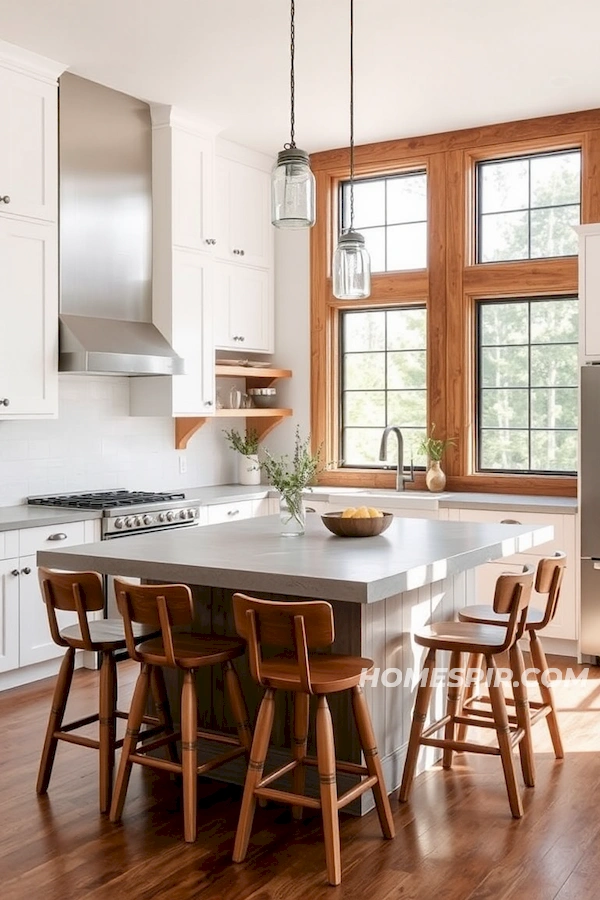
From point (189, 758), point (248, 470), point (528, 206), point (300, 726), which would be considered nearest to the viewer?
point (189, 758)

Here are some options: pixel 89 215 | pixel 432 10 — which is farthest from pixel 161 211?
pixel 432 10

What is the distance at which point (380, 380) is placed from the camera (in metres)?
6.92

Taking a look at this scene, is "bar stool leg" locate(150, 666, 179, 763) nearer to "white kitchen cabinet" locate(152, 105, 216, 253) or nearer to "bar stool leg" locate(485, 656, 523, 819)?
"bar stool leg" locate(485, 656, 523, 819)

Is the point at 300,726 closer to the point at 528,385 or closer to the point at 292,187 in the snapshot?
the point at 292,187

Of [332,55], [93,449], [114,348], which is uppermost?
[332,55]

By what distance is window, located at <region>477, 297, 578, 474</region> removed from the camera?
622 centimetres

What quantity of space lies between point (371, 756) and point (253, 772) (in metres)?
0.38

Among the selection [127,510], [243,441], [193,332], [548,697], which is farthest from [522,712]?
[243,441]

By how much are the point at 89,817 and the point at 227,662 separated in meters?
0.69

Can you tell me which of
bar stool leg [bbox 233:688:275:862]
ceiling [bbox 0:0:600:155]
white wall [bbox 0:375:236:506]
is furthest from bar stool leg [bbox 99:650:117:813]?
ceiling [bbox 0:0:600:155]

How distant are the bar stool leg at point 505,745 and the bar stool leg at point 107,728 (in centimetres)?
129

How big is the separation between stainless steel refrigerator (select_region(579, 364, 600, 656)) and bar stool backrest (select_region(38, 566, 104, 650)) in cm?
300

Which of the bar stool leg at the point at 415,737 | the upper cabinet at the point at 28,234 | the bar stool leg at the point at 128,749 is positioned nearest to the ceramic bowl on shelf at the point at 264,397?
the upper cabinet at the point at 28,234

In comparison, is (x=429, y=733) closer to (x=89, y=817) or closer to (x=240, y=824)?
(x=240, y=824)
